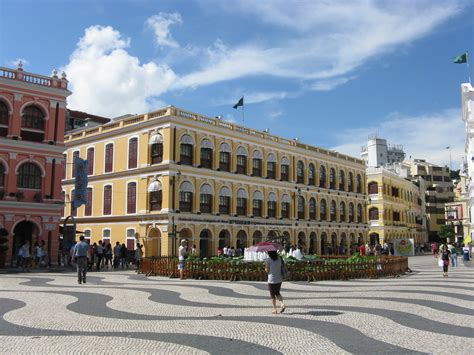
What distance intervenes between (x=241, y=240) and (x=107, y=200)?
12.8 m

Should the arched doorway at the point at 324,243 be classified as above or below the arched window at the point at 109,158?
below

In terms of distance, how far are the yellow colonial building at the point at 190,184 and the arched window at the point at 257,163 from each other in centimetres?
10

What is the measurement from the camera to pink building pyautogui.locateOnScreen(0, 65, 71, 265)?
33406 mm

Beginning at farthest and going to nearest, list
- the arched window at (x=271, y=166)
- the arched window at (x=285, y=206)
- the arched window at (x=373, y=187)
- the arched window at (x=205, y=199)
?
the arched window at (x=373, y=187)
the arched window at (x=285, y=206)
the arched window at (x=271, y=166)
the arched window at (x=205, y=199)

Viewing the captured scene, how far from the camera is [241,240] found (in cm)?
4672

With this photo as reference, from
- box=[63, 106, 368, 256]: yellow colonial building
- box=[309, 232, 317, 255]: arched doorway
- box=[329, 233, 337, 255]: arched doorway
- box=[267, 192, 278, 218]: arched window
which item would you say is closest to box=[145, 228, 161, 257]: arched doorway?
box=[63, 106, 368, 256]: yellow colonial building

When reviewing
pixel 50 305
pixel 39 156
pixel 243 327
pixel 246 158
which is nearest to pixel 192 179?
pixel 246 158

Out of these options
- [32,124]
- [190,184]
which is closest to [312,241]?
[190,184]

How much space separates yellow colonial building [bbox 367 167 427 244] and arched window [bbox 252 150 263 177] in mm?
25720

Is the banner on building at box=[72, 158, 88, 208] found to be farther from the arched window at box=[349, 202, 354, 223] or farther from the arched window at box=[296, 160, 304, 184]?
the arched window at box=[349, 202, 354, 223]

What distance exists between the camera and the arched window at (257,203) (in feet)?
159

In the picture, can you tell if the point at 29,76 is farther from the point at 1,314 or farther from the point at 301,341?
the point at 301,341

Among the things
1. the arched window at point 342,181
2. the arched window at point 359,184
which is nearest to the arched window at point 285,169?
the arched window at point 342,181

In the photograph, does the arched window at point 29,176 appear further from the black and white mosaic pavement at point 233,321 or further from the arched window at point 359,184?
the arched window at point 359,184
